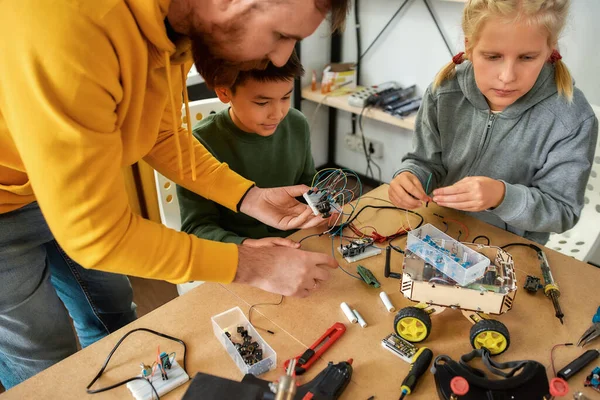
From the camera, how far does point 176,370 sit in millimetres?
808

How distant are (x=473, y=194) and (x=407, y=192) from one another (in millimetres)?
192

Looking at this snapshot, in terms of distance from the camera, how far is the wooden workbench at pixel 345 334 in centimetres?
79

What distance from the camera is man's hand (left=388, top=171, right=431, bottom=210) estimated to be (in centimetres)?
121

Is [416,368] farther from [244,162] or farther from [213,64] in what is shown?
[244,162]

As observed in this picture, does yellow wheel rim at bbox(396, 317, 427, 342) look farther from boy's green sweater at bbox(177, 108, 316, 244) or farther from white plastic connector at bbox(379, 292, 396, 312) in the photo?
boy's green sweater at bbox(177, 108, 316, 244)

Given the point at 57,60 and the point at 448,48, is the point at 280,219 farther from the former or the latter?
the point at 448,48

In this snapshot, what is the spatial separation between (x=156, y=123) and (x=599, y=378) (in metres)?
0.92

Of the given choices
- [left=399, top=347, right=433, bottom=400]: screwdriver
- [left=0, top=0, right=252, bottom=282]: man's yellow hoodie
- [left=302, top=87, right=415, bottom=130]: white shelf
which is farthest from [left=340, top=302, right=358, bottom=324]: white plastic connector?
[left=302, top=87, right=415, bottom=130]: white shelf

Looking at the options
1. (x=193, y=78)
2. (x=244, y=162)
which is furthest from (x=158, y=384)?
(x=193, y=78)

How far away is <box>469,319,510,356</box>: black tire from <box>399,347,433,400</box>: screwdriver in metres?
0.09

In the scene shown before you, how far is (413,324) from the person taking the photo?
2.84ft

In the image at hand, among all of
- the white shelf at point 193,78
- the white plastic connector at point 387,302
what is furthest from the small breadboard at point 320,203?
the white shelf at point 193,78

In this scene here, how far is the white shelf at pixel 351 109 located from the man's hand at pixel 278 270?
1544mm

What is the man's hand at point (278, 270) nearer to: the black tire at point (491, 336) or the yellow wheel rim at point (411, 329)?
the yellow wheel rim at point (411, 329)
